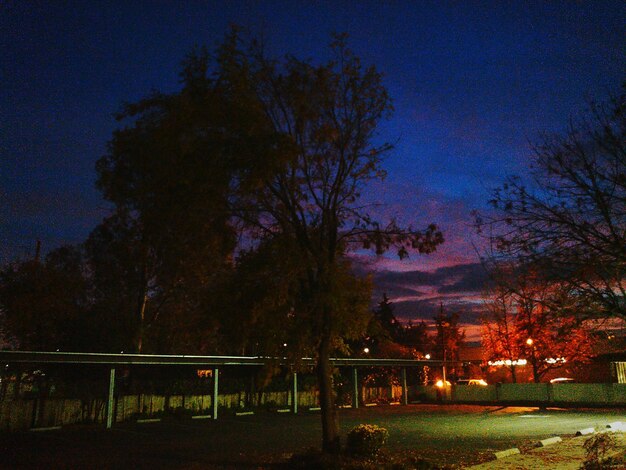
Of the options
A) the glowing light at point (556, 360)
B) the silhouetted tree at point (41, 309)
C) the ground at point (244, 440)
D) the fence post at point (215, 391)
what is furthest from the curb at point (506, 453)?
the glowing light at point (556, 360)

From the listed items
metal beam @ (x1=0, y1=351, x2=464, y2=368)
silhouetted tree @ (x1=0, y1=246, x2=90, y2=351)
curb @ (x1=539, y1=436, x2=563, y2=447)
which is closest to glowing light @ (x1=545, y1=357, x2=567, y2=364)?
metal beam @ (x1=0, y1=351, x2=464, y2=368)

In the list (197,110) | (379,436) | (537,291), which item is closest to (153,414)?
(379,436)

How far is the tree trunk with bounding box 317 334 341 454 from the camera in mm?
14242

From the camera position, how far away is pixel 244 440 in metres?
20.1

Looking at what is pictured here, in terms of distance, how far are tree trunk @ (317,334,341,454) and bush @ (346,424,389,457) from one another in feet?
1.19

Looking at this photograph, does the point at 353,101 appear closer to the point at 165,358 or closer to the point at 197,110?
the point at 197,110

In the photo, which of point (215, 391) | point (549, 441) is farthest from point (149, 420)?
point (549, 441)

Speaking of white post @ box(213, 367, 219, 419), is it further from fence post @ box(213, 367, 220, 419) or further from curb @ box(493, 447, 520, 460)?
curb @ box(493, 447, 520, 460)

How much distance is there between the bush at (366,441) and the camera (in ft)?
46.1

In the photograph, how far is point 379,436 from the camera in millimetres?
14352

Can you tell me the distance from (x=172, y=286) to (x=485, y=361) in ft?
87.7

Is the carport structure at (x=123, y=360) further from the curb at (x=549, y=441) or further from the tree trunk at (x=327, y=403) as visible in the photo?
the curb at (x=549, y=441)

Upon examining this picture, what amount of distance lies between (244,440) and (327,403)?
22.5 ft

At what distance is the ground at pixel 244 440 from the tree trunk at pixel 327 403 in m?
1.46
